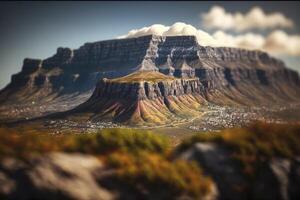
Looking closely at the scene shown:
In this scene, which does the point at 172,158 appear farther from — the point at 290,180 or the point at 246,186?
the point at 290,180

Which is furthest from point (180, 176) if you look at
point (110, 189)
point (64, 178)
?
point (64, 178)

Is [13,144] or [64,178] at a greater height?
[13,144]

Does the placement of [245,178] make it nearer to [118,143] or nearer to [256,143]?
[256,143]

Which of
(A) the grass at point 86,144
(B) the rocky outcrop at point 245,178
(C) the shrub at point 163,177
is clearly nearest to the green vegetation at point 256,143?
(B) the rocky outcrop at point 245,178

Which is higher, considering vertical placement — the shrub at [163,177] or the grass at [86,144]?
the grass at [86,144]

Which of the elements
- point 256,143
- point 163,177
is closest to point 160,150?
point 163,177

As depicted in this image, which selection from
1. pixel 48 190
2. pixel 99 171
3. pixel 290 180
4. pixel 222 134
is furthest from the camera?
pixel 222 134

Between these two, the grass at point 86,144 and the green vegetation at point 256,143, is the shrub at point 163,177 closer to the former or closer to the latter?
the grass at point 86,144

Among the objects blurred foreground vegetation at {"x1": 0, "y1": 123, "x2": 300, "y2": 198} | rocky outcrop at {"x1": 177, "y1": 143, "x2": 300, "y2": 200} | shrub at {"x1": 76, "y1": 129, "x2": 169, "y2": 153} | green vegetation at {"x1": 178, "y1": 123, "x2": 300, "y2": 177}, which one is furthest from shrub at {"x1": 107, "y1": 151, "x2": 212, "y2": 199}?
green vegetation at {"x1": 178, "y1": 123, "x2": 300, "y2": 177}
